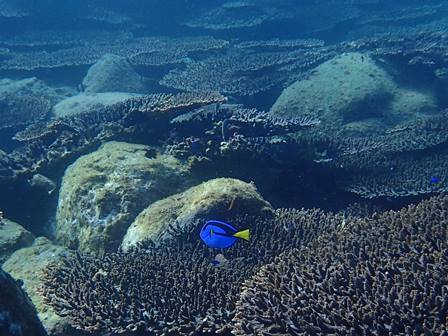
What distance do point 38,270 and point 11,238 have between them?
1.20m

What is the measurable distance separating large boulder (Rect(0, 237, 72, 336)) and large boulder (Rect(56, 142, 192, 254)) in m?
0.40

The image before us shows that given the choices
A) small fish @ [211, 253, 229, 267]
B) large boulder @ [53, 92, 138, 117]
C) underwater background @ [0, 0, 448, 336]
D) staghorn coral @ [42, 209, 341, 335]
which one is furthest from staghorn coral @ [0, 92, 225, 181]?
small fish @ [211, 253, 229, 267]

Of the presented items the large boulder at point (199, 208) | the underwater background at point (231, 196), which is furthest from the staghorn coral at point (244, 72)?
the large boulder at point (199, 208)

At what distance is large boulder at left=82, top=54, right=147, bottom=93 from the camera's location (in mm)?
14430

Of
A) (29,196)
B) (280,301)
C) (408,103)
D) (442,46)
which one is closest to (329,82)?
(408,103)

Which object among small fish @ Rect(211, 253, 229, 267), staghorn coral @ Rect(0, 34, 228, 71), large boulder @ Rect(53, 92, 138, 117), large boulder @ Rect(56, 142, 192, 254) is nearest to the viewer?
small fish @ Rect(211, 253, 229, 267)

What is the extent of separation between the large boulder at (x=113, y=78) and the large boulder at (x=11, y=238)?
8352 millimetres

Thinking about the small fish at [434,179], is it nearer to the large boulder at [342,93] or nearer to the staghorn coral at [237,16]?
the large boulder at [342,93]

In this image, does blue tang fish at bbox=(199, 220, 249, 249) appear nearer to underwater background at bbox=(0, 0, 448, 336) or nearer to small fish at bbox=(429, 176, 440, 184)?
underwater background at bbox=(0, 0, 448, 336)

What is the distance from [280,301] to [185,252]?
1802mm

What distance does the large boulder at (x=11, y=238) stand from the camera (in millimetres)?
6262

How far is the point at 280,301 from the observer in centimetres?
357

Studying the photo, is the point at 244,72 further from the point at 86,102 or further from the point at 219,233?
the point at 219,233

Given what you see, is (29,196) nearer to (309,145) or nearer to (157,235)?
(157,235)
